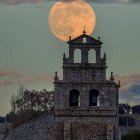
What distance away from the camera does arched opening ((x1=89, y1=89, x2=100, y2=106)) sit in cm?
7311

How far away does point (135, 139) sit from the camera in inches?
4419

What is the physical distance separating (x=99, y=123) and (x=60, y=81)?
12.1 ft

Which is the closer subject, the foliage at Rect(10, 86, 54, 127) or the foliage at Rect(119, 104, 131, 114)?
the foliage at Rect(10, 86, 54, 127)

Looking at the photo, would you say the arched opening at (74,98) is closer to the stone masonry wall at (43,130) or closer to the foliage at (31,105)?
the stone masonry wall at (43,130)

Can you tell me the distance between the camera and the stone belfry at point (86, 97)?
72438 millimetres

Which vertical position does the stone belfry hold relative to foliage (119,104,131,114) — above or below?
below

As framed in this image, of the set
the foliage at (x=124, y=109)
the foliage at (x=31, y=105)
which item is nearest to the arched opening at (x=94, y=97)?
the foliage at (x=31, y=105)

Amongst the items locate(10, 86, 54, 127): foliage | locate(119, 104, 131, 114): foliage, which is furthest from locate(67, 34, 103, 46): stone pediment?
locate(119, 104, 131, 114): foliage

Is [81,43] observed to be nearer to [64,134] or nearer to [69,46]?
[69,46]

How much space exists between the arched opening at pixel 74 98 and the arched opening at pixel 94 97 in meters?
0.78

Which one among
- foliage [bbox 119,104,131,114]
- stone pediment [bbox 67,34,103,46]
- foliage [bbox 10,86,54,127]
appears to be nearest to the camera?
stone pediment [bbox 67,34,103,46]

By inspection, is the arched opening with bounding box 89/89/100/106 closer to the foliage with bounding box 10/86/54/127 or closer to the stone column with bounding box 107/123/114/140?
the stone column with bounding box 107/123/114/140

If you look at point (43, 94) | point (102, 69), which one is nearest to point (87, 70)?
point (102, 69)

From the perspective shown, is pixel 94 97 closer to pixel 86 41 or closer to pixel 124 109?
pixel 86 41
